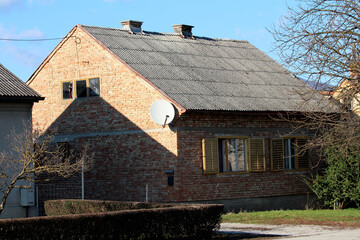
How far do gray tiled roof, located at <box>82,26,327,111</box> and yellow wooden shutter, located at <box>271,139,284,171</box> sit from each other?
1381mm

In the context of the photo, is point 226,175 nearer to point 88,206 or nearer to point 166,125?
point 166,125

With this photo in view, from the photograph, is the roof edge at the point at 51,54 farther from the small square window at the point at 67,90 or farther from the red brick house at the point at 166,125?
the small square window at the point at 67,90

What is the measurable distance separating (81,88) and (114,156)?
10.8 ft

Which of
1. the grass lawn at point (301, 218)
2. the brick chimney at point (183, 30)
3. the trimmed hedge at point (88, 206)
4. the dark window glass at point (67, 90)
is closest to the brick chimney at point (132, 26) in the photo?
the brick chimney at point (183, 30)

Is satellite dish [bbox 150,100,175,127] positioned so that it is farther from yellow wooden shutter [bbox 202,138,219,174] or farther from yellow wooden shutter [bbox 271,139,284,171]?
yellow wooden shutter [bbox 271,139,284,171]

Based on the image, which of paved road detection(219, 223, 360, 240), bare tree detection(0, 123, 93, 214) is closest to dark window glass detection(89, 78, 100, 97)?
bare tree detection(0, 123, 93, 214)

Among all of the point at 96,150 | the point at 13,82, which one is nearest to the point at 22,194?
the point at 13,82

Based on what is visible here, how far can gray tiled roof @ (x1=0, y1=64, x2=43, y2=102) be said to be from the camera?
63.1 ft

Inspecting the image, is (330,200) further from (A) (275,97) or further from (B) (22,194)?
(B) (22,194)

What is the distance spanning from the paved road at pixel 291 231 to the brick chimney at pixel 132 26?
37.2 ft

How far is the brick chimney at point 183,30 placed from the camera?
97.6 feet

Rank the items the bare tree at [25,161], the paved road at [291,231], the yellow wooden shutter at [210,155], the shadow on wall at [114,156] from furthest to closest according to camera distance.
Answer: the yellow wooden shutter at [210,155] → the shadow on wall at [114,156] → the bare tree at [25,161] → the paved road at [291,231]

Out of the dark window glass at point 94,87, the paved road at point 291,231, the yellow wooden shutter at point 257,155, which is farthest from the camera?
the dark window glass at point 94,87

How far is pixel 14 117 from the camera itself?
19.7 meters
